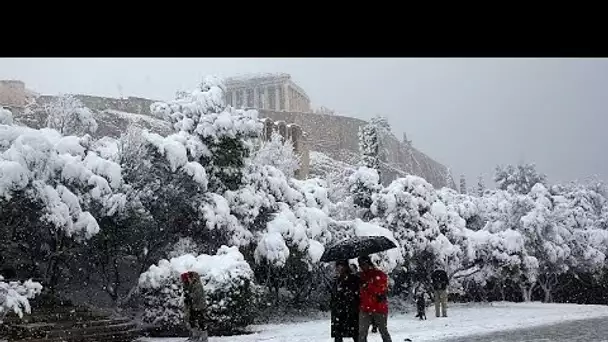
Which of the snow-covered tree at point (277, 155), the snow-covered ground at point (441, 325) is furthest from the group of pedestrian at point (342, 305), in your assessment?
the snow-covered tree at point (277, 155)

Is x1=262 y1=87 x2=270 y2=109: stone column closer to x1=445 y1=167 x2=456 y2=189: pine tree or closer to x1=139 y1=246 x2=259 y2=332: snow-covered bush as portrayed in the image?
x1=445 y1=167 x2=456 y2=189: pine tree

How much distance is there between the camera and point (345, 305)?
7.71 meters

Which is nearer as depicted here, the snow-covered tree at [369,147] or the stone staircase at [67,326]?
the stone staircase at [67,326]

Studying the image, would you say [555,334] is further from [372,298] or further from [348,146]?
[348,146]

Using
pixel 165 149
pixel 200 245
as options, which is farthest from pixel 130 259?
pixel 165 149

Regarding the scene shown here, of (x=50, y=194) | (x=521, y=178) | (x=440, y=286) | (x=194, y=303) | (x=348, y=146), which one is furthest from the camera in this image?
(x=348, y=146)

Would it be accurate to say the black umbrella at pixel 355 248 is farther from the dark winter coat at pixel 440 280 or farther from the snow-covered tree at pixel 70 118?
the snow-covered tree at pixel 70 118

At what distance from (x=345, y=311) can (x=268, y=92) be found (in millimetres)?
20989

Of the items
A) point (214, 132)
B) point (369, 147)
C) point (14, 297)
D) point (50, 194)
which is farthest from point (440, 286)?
point (369, 147)

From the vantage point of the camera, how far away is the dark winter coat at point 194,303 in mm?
7574

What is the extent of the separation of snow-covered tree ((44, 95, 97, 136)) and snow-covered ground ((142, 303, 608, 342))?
600 cm

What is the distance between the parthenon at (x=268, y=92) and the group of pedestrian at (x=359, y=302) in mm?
18652
